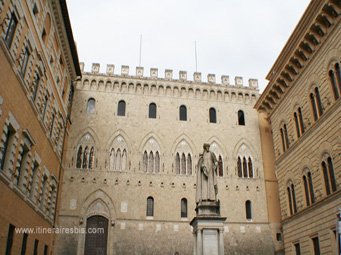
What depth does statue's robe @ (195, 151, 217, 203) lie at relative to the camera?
11602 millimetres

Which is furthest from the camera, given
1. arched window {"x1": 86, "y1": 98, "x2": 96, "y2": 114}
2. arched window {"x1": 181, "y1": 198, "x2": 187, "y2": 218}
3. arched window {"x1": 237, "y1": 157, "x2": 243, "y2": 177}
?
arched window {"x1": 86, "y1": 98, "x2": 96, "y2": 114}

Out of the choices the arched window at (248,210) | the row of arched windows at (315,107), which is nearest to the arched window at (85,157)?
the arched window at (248,210)

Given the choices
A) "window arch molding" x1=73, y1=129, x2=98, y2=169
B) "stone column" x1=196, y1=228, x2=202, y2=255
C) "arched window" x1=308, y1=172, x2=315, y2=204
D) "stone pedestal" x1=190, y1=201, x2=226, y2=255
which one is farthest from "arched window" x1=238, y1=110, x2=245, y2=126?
"stone column" x1=196, y1=228, x2=202, y2=255

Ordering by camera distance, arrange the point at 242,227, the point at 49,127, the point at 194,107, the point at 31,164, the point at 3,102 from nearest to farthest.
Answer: the point at 3,102 → the point at 31,164 → the point at 49,127 → the point at 242,227 → the point at 194,107

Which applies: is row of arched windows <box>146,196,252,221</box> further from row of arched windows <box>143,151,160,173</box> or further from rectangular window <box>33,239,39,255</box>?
rectangular window <box>33,239,39,255</box>

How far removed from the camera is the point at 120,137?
81.0ft

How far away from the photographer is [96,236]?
870 inches

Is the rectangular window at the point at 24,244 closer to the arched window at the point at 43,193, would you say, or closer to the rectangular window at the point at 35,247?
the rectangular window at the point at 35,247

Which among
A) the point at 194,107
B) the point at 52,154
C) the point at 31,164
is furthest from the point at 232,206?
the point at 31,164

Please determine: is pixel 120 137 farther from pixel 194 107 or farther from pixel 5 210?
pixel 5 210

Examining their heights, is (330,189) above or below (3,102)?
below

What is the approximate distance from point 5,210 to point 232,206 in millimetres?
14910

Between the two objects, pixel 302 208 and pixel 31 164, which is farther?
pixel 302 208

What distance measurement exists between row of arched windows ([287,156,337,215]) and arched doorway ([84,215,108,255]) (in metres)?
10.9
